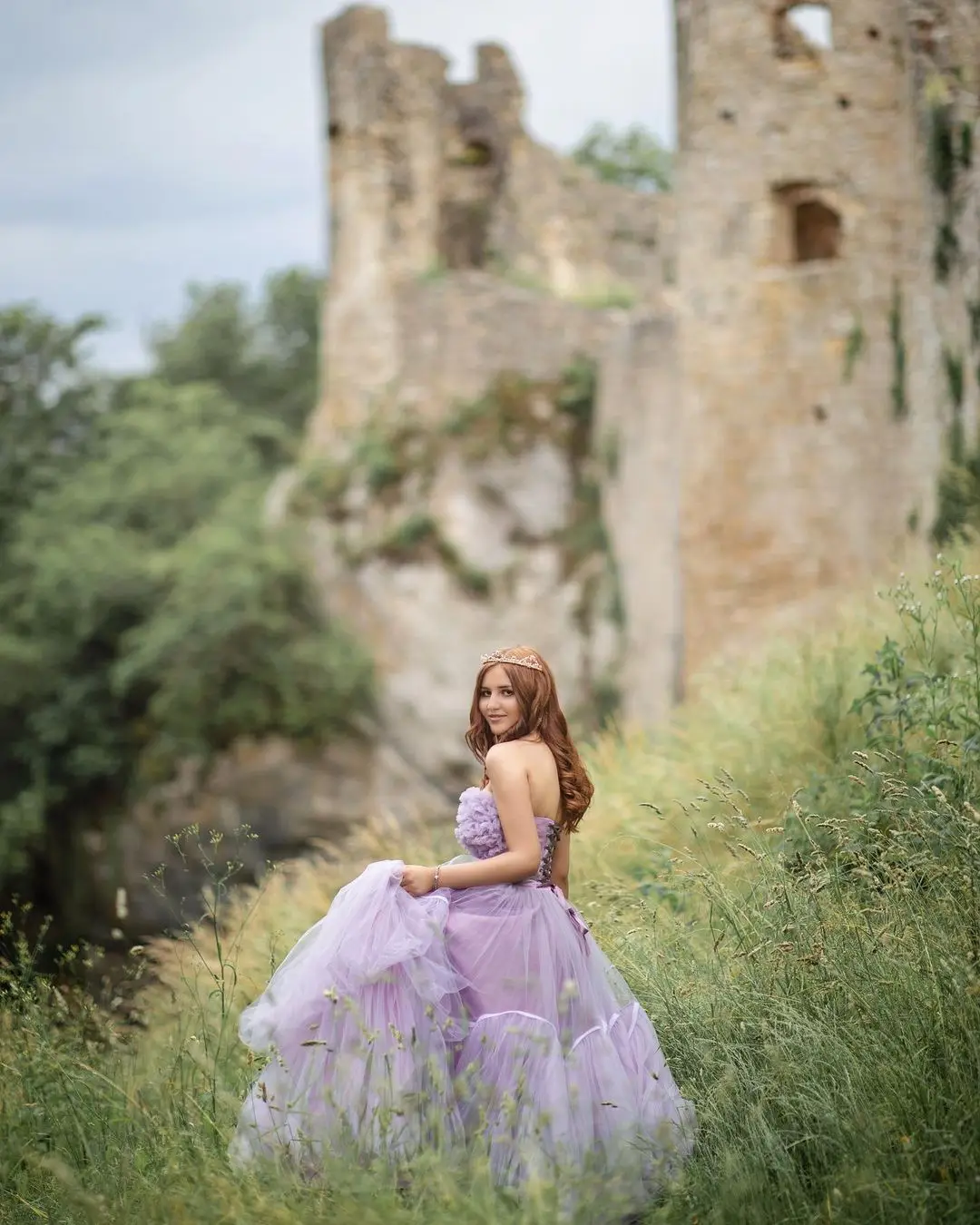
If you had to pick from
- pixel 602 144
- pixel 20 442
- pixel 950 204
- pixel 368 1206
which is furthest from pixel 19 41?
pixel 368 1206

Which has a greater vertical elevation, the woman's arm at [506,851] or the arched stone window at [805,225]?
the arched stone window at [805,225]

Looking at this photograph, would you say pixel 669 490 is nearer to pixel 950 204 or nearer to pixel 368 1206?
pixel 950 204

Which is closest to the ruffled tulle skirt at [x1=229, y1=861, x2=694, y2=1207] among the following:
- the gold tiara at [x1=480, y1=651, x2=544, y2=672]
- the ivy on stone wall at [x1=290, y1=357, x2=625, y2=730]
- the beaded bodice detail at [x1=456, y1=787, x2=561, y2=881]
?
the beaded bodice detail at [x1=456, y1=787, x2=561, y2=881]

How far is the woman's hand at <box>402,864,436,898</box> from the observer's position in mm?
3740

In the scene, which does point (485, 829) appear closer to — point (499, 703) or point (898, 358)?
point (499, 703)

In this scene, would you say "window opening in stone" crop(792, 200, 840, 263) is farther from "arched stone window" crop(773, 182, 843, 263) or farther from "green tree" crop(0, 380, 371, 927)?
"green tree" crop(0, 380, 371, 927)

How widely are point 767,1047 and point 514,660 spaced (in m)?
1.23

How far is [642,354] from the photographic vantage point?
15500 mm

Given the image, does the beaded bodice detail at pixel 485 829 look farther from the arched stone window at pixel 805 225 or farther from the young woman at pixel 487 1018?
the arched stone window at pixel 805 225

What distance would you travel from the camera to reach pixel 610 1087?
351 cm

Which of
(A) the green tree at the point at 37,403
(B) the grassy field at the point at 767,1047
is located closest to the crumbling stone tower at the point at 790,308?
(B) the grassy field at the point at 767,1047

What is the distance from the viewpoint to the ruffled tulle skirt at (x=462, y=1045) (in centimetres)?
331

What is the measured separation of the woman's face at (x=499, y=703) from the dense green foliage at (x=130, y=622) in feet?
42.6

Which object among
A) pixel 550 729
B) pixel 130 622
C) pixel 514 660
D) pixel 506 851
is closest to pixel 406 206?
pixel 130 622
